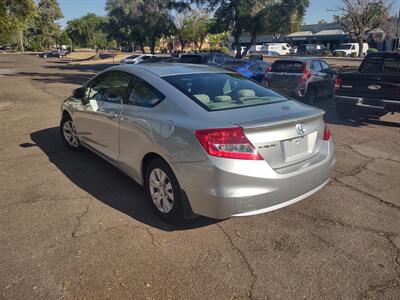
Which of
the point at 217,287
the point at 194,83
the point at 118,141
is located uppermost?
the point at 194,83

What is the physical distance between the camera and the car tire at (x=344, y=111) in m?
9.08

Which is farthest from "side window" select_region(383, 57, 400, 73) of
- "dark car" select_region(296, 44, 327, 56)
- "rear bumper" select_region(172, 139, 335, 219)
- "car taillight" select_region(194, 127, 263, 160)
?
"dark car" select_region(296, 44, 327, 56)

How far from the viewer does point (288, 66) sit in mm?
11586

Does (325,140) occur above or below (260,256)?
above

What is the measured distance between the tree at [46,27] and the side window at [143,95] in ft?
315

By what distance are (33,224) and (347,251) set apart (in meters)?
3.13

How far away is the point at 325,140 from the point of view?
3934 millimetres

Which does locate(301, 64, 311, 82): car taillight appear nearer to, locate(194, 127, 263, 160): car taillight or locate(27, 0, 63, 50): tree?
locate(194, 127, 263, 160): car taillight

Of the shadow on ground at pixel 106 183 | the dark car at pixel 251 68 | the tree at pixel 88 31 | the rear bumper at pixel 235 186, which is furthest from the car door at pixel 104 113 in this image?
the tree at pixel 88 31

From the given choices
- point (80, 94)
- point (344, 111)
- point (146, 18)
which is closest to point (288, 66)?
point (344, 111)

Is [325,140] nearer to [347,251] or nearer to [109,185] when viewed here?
[347,251]

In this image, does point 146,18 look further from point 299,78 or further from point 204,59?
point 299,78

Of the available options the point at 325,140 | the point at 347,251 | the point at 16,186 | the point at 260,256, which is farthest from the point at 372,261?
the point at 16,186

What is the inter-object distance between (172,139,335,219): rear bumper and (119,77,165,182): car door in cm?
59
